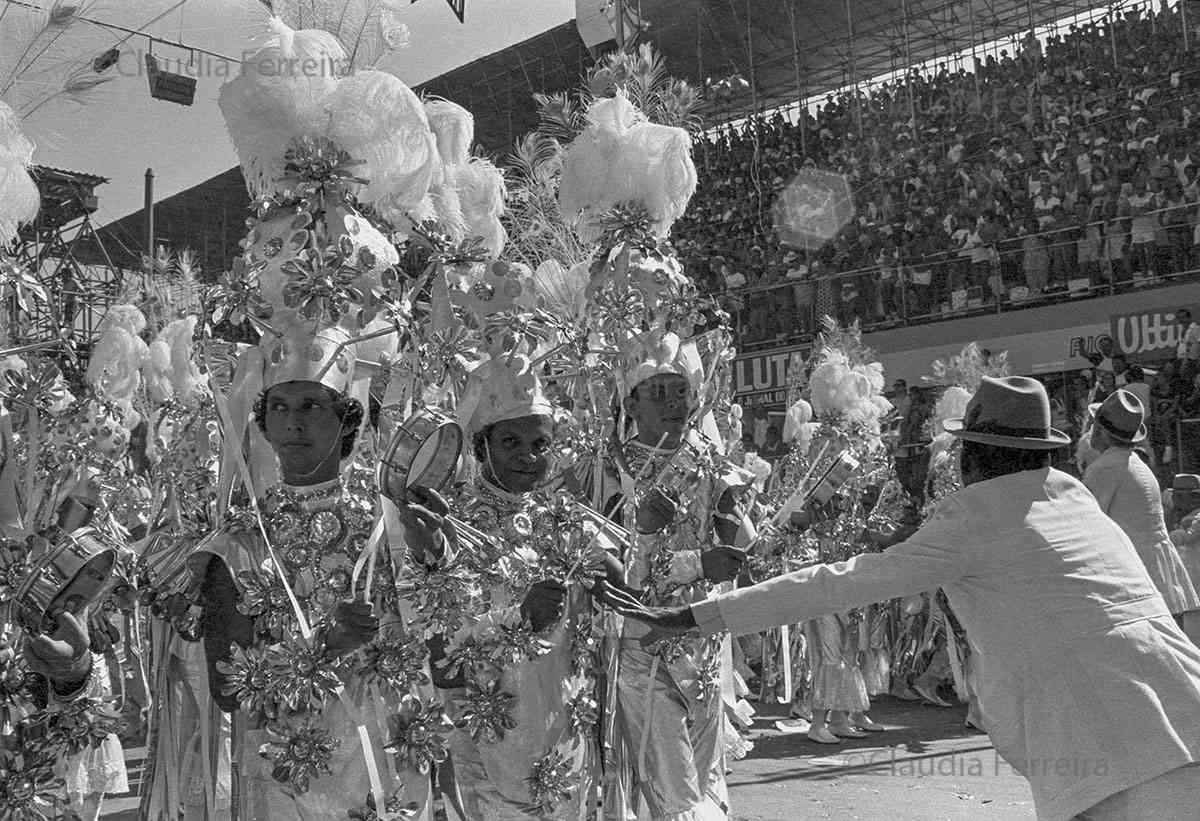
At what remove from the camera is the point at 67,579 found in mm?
3377

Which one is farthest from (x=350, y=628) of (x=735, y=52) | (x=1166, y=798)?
(x=735, y=52)

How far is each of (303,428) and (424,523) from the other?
0.38 m

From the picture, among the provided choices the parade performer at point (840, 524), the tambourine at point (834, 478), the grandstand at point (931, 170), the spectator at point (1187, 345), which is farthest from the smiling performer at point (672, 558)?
the spectator at point (1187, 345)

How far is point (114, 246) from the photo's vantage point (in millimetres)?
19062

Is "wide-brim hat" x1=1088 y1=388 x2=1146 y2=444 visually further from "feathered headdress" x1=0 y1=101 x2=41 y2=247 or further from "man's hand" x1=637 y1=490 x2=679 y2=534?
"feathered headdress" x1=0 y1=101 x2=41 y2=247

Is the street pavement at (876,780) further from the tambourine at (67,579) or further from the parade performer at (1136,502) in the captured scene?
the tambourine at (67,579)

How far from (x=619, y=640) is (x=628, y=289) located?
4.38 feet

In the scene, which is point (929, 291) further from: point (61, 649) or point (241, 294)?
point (61, 649)

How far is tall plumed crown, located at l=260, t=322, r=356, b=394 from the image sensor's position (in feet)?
10.9

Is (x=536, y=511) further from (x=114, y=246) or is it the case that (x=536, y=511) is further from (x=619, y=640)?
(x=114, y=246)

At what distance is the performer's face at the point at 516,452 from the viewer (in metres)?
4.09

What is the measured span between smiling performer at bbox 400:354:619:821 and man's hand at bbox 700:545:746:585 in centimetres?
55

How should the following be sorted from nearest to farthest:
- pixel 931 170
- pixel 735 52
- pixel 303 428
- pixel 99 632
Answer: pixel 303 428 → pixel 99 632 → pixel 931 170 → pixel 735 52

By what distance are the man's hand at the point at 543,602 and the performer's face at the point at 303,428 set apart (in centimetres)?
71
